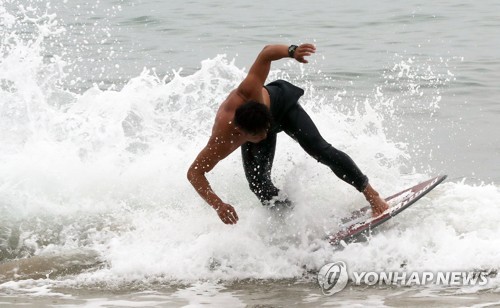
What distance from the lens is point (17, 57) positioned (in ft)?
31.0

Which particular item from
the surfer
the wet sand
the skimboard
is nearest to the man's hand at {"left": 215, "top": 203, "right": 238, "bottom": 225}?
the surfer

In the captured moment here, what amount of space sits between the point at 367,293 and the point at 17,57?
518 centimetres

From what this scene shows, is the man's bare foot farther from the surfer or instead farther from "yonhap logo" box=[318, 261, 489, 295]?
"yonhap logo" box=[318, 261, 489, 295]

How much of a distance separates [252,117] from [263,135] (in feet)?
0.62

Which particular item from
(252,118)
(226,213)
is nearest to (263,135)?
(252,118)

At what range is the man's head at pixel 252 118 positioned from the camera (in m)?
5.92

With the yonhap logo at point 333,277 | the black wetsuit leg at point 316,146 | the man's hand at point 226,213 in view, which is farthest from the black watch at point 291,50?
the yonhap logo at point 333,277

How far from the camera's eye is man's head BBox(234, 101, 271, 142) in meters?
5.92

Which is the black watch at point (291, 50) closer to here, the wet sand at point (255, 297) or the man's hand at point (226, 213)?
the man's hand at point (226, 213)

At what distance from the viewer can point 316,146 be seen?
663cm

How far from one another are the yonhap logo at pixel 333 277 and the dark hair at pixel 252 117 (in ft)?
3.94

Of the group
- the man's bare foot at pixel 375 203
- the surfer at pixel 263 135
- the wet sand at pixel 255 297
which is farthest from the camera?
the man's bare foot at pixel 375 203

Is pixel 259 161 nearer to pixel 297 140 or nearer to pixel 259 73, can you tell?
pixel 297 140

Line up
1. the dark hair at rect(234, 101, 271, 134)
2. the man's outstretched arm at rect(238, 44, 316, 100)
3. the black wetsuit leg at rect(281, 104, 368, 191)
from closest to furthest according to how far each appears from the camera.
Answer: the dark hair at rect(234, 101, 271, 134)
the man's outstretched arm at rect(238, 44, 316, 100)
the black wetsuit leg at rect(281, 104, 368, 191)
